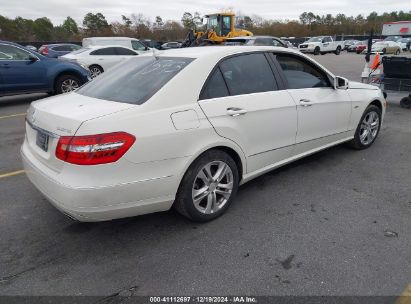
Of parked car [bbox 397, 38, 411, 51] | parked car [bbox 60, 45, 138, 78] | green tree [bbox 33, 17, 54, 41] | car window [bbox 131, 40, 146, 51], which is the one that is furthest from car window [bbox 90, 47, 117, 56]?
green tree [bbox 33, 17, 54, 41]

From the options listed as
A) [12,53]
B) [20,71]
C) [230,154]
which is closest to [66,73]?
[20,71]

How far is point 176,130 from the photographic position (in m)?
2.79

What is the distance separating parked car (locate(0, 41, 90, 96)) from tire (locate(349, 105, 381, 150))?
786cm

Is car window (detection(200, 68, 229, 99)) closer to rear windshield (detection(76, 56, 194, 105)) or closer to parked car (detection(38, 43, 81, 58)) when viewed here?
rear windshield (detection(76, 56, 194, 105))

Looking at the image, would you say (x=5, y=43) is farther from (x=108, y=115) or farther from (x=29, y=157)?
(x=108, y=115)

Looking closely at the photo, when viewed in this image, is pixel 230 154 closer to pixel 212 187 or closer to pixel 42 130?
pixel 212 187

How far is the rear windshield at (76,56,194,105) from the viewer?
3.02 metres

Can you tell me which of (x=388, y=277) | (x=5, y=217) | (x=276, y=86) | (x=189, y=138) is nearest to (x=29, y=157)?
(x=5, y=217)

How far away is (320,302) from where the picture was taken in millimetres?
2285

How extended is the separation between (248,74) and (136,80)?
1.14 metres

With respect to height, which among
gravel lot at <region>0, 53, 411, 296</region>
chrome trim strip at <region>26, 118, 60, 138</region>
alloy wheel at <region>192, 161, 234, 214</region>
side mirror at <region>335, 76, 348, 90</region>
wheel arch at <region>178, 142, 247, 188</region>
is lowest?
gravel lot at <region>0, 53, 411, 296</region>

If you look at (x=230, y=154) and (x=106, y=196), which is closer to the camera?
(x=106, y=196)

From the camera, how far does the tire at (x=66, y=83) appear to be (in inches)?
382

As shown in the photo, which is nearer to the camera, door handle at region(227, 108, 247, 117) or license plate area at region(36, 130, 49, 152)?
license plate area at region(36, 130, 49, 152)
